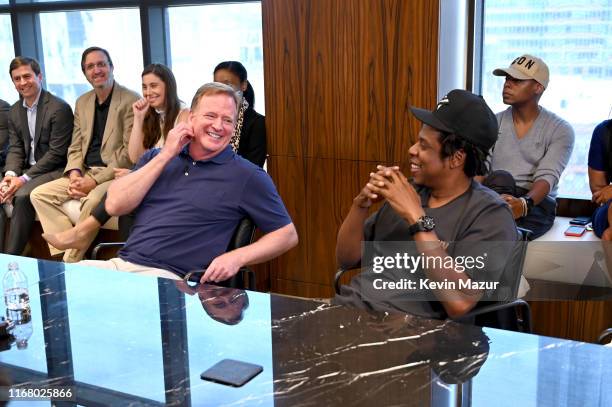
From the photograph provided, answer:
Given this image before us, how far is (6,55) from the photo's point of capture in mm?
6113

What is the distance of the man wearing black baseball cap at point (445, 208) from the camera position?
2.11 metres

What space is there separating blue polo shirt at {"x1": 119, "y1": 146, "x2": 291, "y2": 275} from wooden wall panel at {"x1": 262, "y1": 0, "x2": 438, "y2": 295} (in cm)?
120

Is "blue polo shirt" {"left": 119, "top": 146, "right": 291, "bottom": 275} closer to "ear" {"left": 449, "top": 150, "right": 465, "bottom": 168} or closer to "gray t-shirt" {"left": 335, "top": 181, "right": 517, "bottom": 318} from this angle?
"gray t-shirt" {"left": 335, "top": 181, "right": 517, "bottom": 318}

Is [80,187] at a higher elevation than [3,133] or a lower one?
lower

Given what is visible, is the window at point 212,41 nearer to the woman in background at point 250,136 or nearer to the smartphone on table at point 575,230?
the woman in background at point 250,136

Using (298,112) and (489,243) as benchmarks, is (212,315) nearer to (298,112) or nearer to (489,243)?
(489,243)

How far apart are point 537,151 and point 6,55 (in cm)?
483

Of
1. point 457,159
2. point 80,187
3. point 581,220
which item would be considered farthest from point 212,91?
point 581,220

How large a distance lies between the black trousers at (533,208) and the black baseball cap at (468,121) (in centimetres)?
130

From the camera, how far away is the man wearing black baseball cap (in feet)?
6.92

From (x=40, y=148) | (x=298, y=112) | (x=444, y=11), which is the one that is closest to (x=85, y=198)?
(x=40, y=148)

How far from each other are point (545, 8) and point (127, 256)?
8.91ft

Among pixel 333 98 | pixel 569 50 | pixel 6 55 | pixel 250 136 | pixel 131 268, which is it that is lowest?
pixel 131 268

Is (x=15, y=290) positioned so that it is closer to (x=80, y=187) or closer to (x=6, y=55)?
(x=80, y=187)
